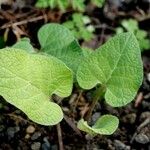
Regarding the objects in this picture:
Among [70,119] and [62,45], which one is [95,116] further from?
[62,45]

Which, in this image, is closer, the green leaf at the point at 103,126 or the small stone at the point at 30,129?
the green leaf at the point at 103,126

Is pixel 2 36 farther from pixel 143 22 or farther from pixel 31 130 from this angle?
pixel 143 22

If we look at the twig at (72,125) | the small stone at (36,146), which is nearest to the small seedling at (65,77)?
the twig at (72,125)

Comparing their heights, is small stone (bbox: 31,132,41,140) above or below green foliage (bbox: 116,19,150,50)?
below

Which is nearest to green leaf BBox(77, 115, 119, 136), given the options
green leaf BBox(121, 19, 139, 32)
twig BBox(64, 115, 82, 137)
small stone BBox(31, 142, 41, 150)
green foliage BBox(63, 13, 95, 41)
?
twig BBox(64, 115, 82, 137)

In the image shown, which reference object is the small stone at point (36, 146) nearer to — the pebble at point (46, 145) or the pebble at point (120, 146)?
the pebble at point (46, 145)

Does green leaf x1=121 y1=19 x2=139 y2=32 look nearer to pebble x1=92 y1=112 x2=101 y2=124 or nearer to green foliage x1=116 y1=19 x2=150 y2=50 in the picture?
green foliage x1=116 y1=19 x2=150 y2=50

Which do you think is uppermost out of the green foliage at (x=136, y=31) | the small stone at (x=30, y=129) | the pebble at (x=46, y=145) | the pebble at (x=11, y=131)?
the green foliage at (x=136, y=31)
